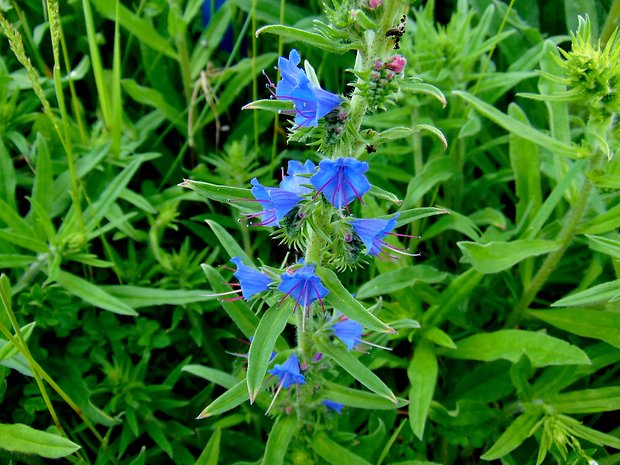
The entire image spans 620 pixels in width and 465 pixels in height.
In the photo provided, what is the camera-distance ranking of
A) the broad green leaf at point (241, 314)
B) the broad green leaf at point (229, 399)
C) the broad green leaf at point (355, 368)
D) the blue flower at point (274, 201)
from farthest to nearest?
the broad green leaf at point (241, 314)
the broad green leaf at point (229, 399)
the broad green leaf at point (355, 368)
the blue flower at point (274, 201)

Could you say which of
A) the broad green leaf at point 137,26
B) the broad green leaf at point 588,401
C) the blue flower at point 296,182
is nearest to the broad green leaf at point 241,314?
the blue flower at point 296,182

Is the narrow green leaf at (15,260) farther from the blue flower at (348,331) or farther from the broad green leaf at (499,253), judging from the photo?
the broad green leaf at (499,253)

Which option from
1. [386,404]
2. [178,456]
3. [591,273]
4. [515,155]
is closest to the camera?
[386,404]

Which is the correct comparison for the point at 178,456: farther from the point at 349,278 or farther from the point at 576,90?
the point at 576,90

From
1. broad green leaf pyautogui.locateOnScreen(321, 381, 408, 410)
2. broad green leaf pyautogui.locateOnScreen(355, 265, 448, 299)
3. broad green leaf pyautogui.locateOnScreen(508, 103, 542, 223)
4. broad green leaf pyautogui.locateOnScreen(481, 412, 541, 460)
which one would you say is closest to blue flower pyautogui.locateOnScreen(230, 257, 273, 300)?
broad green leaf pyautogui.locateOnScreen(321, 381, 408, 410)

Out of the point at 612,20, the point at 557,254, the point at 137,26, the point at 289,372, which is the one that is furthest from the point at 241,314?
the point at 612,20

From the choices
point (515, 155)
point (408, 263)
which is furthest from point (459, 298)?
point (515, 155)

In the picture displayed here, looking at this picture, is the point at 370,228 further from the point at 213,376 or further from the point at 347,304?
the point at 213,376
